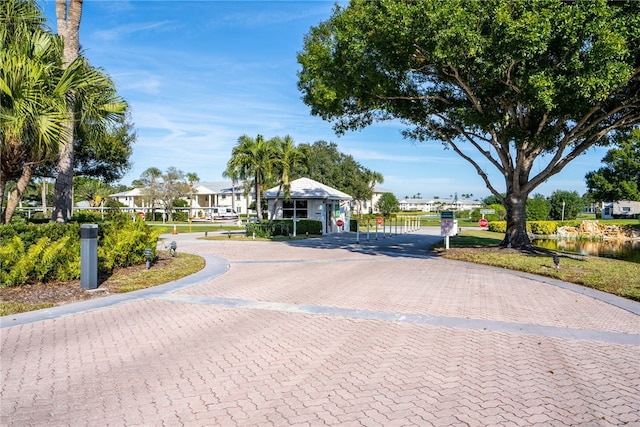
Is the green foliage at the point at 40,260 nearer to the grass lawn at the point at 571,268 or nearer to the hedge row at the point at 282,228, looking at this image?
the grass lawn at the point at 571,268

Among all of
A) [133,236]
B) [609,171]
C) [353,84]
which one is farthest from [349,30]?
[609,171]

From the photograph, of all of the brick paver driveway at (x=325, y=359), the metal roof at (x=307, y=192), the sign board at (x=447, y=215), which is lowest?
the brick paver driveway at (x=325, y=359)

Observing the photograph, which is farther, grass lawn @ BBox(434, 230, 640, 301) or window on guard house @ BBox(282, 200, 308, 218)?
window on guard house @ BBox(282, 200, 308, 218)

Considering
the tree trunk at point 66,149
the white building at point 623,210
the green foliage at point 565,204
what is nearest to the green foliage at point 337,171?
the green foliage at point 565,204

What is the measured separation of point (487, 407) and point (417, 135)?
56.7ft

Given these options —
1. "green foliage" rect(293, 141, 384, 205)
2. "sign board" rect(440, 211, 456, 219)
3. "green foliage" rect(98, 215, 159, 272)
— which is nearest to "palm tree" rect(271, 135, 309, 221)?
"sign board" rect(440, 211, 456, 219)

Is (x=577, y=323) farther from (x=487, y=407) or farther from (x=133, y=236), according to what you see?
(x=133, y=236)

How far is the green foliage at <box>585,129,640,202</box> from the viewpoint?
47.5 meters

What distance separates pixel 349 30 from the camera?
13.3 meters

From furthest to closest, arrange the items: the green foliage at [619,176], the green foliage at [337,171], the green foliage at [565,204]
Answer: the green foliage at [337,171] → the green foliage at [565,204] → the green foliage at [619,176]

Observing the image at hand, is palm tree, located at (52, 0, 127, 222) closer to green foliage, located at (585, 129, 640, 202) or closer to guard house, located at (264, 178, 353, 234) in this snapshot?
guard house, located at (264, 178, 353, 234)

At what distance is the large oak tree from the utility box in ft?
28.7

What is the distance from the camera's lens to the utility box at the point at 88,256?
9211 millimetres

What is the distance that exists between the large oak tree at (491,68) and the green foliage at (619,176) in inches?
1449
